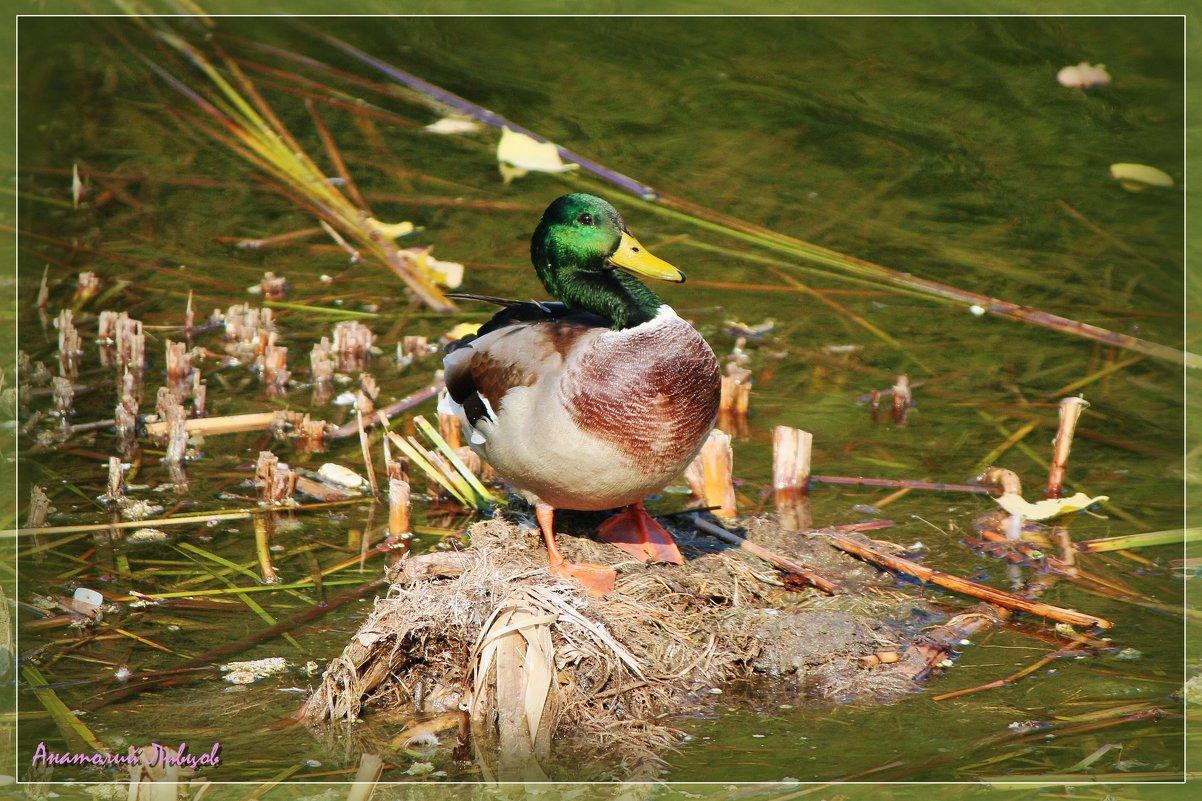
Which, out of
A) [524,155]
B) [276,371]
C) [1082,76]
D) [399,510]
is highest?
[1082,76]

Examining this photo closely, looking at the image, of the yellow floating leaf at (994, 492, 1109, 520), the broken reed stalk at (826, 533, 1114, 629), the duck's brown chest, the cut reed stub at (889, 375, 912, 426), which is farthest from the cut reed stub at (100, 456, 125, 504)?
the yellow floating leaf at (994, 492, 1109, 520)

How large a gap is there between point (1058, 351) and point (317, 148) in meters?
4.79

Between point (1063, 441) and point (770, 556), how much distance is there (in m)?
1.68

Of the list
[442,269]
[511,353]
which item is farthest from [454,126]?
[511,353]

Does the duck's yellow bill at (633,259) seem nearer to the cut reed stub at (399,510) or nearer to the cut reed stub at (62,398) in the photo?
the cut reed stub at (399,510)

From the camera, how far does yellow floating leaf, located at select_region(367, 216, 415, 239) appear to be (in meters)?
8.57

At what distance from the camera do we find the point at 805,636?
4.82 meters

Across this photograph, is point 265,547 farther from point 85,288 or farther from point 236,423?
point 85,288

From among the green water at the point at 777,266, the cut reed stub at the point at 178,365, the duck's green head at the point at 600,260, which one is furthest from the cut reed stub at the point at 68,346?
the duck's green head at the point at 600,260

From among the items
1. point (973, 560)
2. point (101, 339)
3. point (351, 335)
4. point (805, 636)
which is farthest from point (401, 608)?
point (101, 339)

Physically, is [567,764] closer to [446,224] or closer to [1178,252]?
[446,224]

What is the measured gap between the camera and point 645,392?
4734 millimetres

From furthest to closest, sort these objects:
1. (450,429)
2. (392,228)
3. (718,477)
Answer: (392,228) → (450,429) → (718,477)

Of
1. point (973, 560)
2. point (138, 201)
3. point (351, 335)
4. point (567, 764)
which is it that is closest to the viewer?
point (567, 764)
